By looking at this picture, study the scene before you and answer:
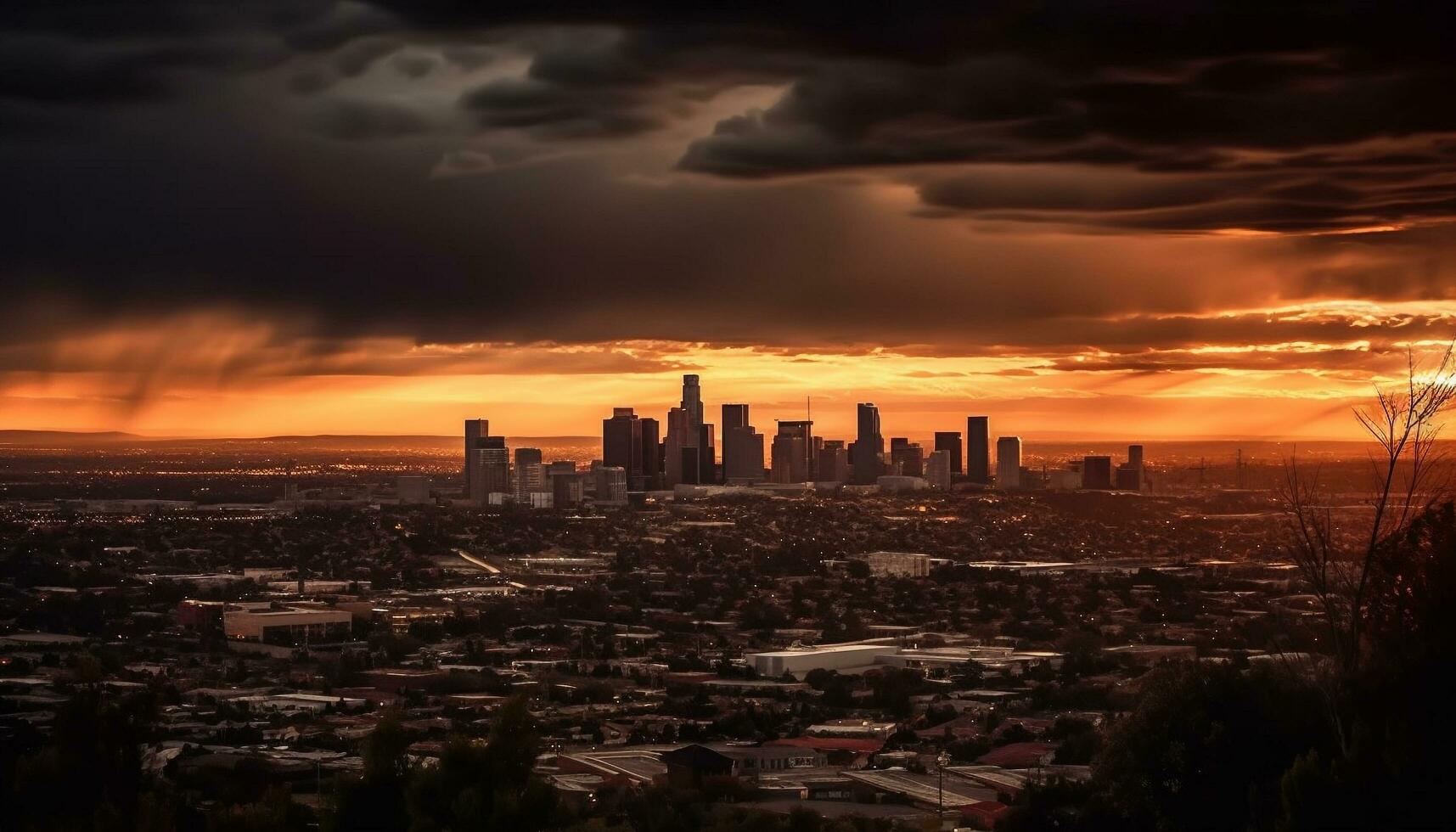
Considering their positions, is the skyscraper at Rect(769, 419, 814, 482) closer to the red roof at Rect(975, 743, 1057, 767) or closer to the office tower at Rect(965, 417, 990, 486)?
the office tower at Rect(965, 417, 990, 486)

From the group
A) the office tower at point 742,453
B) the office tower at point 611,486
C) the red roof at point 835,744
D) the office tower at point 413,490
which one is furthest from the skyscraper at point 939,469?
the red roof at point 835,744

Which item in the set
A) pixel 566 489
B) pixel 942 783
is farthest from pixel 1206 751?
pixel 566 489

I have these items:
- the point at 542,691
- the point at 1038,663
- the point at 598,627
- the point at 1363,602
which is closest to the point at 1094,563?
the point at 598,627

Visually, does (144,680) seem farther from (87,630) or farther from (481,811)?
(481,811)

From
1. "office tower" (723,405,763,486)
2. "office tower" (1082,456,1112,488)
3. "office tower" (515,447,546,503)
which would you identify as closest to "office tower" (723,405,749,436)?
"office tower" (723,405,763,486)

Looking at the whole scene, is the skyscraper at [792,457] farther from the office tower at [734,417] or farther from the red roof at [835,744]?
the red roof at [835,744]

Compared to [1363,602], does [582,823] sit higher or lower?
lower

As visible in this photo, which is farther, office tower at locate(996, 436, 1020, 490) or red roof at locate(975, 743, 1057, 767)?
office tower at locate(996, 436, 1020, 490)
